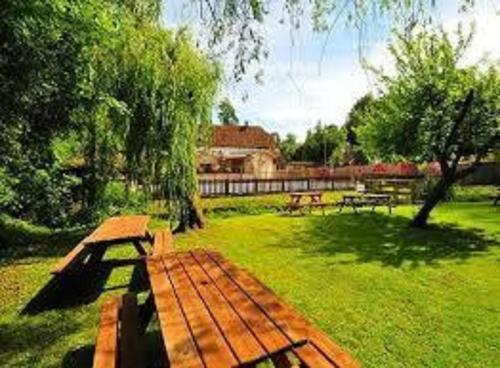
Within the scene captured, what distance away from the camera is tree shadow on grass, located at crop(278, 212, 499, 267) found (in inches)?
499

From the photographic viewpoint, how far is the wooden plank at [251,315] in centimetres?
351

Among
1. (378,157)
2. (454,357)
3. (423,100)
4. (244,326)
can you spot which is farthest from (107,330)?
(378,157)

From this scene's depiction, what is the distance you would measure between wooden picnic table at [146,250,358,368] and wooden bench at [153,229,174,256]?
9.45 ft

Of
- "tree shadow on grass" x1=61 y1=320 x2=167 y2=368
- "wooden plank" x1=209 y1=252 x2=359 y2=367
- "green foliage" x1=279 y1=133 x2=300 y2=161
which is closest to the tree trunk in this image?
"tree shadow on grass" x1=61 y1=320 x2=167 y2=368

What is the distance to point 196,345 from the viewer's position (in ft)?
11.5

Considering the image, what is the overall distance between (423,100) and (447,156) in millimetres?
1886

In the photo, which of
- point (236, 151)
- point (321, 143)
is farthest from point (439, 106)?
point (321, 143)

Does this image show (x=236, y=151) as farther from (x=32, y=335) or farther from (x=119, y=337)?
(x=119, y=337)

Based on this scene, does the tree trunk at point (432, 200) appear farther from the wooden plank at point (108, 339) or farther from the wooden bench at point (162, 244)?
the wooden plank at point (108, 339)

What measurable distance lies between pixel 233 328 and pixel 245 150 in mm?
71137

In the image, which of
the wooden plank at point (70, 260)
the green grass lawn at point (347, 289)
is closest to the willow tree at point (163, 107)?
the green grass lawn at point (347, 289)

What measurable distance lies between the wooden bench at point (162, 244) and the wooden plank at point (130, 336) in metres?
2.02

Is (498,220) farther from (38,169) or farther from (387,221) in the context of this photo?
(38,169)

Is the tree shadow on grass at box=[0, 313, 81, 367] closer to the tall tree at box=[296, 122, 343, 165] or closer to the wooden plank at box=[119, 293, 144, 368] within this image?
the wooden plank at box=[119, 293, 144, 368]
